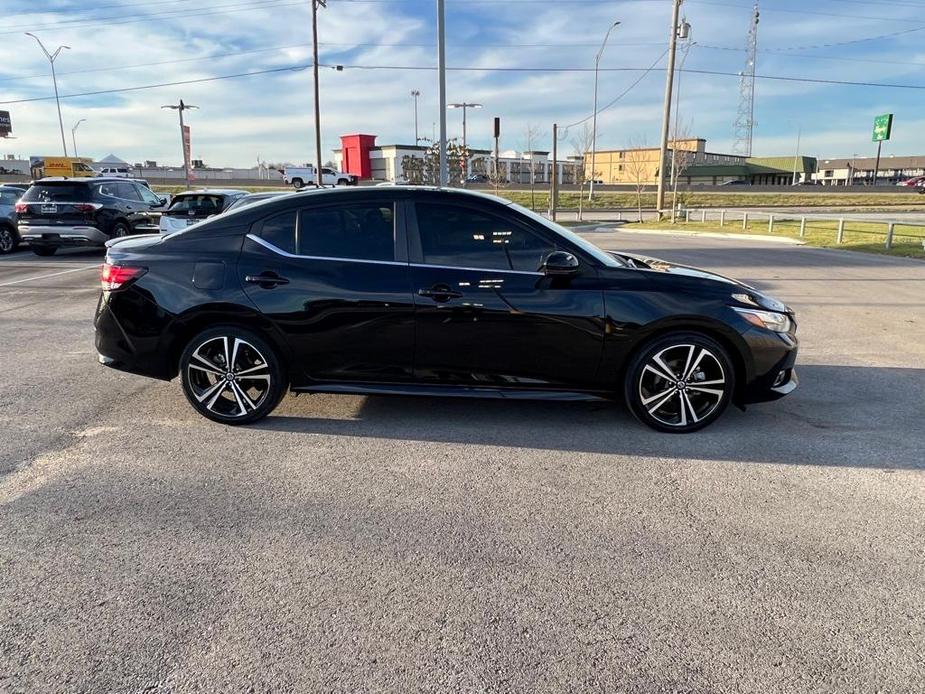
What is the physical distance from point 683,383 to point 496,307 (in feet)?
4.65

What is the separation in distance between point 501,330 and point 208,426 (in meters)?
2.27

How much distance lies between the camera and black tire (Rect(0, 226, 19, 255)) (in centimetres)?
1630

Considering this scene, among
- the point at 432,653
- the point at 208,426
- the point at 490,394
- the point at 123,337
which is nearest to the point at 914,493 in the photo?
the point at 490,394

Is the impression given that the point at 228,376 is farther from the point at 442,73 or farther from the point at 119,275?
the point at 442,73

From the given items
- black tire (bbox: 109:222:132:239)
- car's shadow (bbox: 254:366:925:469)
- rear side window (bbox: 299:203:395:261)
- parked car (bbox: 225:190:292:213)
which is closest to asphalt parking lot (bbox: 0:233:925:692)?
car's shadow (bbox: 254:366:925:469)

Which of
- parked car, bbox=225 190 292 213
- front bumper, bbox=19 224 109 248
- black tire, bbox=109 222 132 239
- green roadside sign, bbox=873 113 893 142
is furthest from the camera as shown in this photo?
green roadside sign, bbox=873 113 893 142

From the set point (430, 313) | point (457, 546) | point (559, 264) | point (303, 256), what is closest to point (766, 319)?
point (559, 264)

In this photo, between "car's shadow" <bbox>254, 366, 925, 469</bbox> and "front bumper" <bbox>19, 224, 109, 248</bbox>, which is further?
"front bumper" <bbox>19, 224, 109, 248</bbox>

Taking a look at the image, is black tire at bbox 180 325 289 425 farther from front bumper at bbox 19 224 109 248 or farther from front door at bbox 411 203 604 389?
front bumper at bbox 19 224 109 248

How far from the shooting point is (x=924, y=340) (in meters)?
7.40

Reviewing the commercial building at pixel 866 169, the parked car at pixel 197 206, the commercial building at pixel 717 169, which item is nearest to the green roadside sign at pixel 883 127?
the commercial building at pixel 717 169

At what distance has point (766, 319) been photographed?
4.53m

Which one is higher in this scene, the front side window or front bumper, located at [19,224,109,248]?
the front side window

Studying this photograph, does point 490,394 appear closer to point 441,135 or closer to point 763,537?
point 763,537
